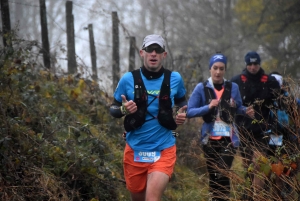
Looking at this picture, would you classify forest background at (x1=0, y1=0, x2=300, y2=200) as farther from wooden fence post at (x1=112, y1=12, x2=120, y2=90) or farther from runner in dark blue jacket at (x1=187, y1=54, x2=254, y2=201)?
wooden fence post at (x1=112, y1=12, x2=120, y2=90)

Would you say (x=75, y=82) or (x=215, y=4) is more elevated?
(x=215, y=4)

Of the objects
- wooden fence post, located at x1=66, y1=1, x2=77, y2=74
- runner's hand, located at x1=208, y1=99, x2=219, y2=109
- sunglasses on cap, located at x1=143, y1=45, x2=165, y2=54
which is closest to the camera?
sunglasses on cap, located at x1=143, y1=45, x2=165, y2=54

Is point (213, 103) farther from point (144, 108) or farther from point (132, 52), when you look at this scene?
point (132, 52)

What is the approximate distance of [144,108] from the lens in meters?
5.88

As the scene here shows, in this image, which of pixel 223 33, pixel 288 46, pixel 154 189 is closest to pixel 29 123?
pixel 154 189

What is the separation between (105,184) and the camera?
6934 mm

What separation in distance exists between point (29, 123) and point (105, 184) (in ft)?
4.48

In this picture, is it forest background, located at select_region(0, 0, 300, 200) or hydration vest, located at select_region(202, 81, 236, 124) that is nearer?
forest background, located at select_region(0, 0, 300, 200)

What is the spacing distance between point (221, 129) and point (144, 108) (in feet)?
5.46

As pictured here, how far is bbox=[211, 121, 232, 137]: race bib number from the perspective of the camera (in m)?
7.17

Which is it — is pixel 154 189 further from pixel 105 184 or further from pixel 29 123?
pixel 29 123

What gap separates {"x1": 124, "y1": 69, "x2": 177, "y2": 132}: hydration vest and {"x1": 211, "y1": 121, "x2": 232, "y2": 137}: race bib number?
1382 mm

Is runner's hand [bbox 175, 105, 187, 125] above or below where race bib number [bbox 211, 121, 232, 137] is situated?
above

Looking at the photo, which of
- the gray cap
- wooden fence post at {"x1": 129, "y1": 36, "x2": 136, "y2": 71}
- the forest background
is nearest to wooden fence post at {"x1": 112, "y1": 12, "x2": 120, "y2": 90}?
wooden fence post at {"x1": 129, "y1": 36, "x2": 136, "y2": 71}
